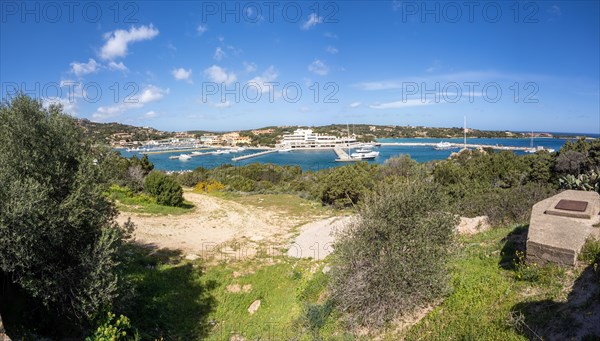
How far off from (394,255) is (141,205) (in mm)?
16419

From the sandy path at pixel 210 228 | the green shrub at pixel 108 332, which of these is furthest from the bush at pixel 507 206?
the green shrub at pixel 108 332

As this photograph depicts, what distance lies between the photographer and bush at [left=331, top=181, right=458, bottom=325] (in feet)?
21.5

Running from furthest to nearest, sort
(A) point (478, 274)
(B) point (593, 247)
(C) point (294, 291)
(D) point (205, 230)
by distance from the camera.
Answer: (D) point (205, 230) → (C) point (294, 291) → (A) point (478, 274) → (B) point (593, 247)

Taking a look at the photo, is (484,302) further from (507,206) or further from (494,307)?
(507,206)

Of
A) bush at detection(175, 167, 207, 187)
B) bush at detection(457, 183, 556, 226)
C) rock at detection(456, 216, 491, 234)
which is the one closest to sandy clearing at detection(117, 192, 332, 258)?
rock at detection(456, 216, 491, 234)

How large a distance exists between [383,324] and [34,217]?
22.9ft

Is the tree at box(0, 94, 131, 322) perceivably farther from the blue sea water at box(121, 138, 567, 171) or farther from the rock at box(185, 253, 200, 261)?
the blue sea water at box(121, 138, 567, 171)

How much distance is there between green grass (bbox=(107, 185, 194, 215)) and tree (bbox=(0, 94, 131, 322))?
11.1m

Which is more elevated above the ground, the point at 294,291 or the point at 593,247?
the point at 593,247

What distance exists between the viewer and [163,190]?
20031mm

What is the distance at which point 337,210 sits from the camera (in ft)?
70.2

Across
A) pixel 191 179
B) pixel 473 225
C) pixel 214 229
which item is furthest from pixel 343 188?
pixel 191 179

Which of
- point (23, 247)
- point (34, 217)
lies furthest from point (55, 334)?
point (34, 217)

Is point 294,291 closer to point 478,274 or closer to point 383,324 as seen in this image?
point 383,324
